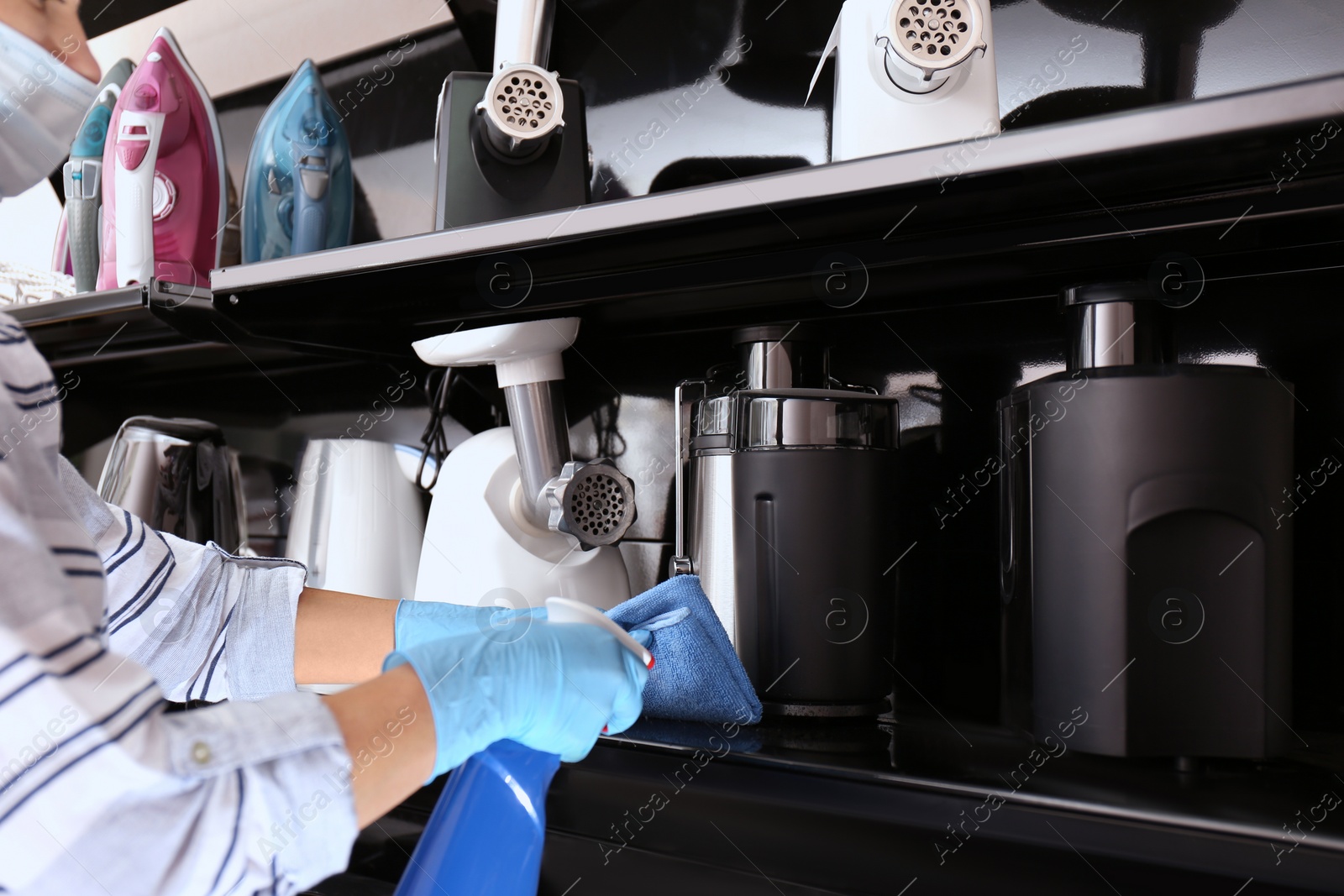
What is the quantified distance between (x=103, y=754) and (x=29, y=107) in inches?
15.5

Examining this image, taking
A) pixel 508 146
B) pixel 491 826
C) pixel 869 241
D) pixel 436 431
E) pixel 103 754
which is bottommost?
pixel 491 826

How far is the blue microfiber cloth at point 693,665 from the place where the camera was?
24.1 inches

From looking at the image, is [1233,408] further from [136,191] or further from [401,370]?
[136,191]

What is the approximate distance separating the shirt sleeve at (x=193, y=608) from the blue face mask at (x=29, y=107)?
23cm

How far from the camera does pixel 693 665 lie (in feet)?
2.01

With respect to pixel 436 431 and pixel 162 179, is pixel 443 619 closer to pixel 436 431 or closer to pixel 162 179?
pixel 436 431

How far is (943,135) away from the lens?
60cm

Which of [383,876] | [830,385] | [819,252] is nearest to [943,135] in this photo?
[819,252]

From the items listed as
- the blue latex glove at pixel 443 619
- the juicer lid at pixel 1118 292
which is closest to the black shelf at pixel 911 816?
the blue latex glove at pixel 443 619

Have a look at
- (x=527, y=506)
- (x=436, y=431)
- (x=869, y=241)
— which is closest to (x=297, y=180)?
(x=436, y=431)

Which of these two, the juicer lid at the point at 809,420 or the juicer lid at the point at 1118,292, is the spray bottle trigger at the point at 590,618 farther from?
the juicer lid at the point at 1118,292

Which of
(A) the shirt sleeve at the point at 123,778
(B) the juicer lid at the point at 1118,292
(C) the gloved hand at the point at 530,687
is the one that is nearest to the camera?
(A) the shirt sleeve at the point at 123,778

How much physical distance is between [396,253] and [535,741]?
42cm

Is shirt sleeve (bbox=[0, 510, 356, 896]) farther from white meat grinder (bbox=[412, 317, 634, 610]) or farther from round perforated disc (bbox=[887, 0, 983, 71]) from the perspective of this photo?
round perforated disc (bbox=[887, 0, 983, 71])
